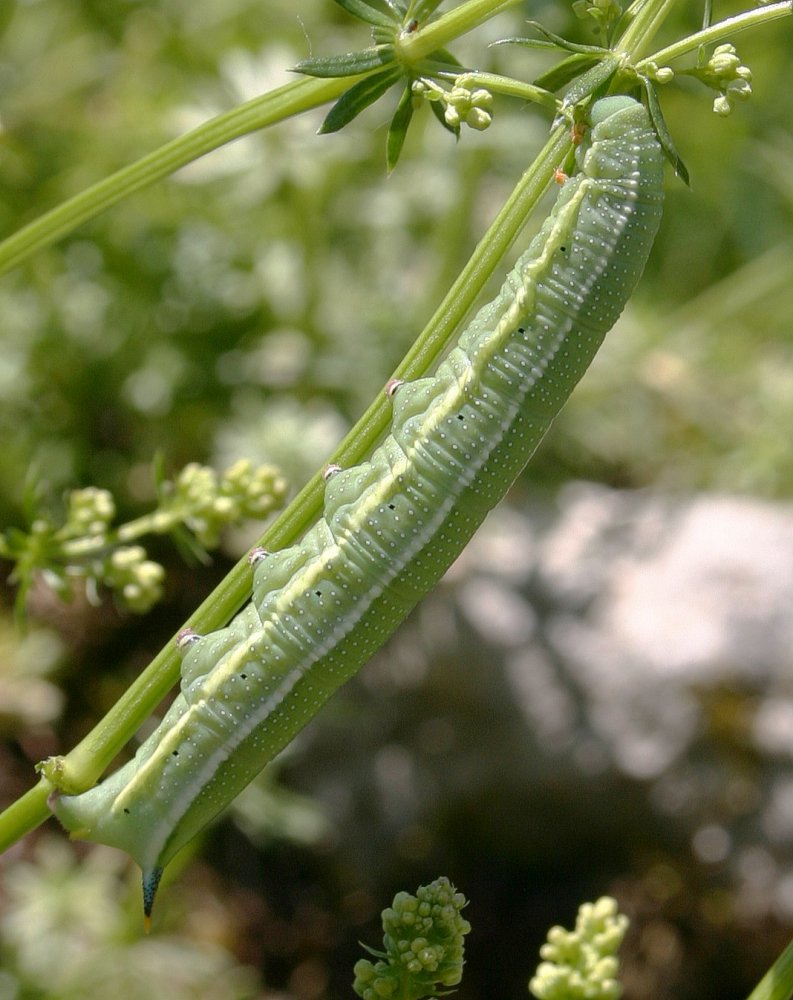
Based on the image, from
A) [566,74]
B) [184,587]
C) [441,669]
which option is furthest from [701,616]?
[566,74]

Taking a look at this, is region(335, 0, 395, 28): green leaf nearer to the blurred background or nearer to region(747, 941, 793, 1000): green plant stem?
region(747, 941, 793, 1000): green plant stem

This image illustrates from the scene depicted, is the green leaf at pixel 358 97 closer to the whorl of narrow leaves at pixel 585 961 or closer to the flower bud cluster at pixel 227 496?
the flower bud cluster at pixel 227 496

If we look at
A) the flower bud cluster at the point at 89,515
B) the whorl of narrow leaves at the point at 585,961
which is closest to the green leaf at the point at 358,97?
the flower bud cluster at the point at 89,515

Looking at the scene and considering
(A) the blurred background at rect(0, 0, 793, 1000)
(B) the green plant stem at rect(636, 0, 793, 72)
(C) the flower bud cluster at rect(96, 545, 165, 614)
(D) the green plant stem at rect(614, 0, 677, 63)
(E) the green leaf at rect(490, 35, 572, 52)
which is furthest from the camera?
(A) the blurred background at rect(0, 0, 793, 1000)

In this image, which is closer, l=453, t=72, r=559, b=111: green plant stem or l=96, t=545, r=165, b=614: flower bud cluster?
l=453, t=72, r=559, b=111: green plant stem

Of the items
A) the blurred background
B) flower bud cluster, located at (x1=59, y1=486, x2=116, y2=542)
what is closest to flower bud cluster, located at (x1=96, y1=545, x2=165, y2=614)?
flower bud cluster, located at (x1=59, y1=486, x2=116, y2=542)

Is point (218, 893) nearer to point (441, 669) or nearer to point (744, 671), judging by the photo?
point (441, 669)
